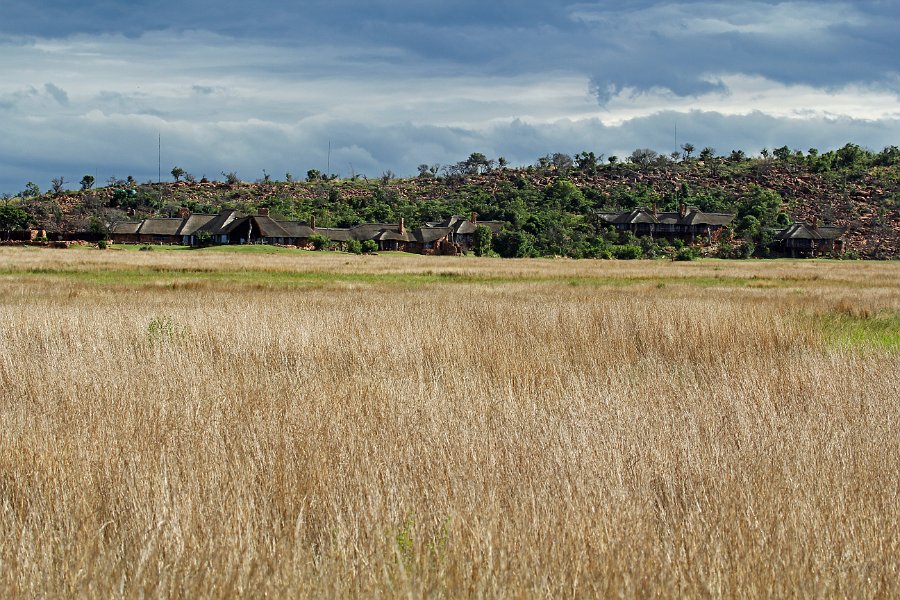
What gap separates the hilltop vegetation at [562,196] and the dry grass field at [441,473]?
268 feet

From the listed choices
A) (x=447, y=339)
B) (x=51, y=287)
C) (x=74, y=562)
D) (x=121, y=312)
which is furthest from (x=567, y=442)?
(x=51, y=287)

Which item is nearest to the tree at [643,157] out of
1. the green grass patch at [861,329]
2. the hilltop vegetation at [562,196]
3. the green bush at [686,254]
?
the hilltop vegetation at [562,196]

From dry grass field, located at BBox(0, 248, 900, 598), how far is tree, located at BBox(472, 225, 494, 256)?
81869 mm

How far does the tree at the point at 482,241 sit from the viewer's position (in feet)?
312

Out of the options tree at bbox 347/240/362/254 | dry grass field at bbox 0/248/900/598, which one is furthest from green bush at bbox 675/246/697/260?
dry grass field at bbox 0/248/900/598

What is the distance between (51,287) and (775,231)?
95.1 metres

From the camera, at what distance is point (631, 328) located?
1694 centimetres

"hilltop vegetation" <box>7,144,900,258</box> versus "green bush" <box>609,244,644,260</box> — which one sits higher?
"hilltop vegetation" <box>7,144,900,258</box>

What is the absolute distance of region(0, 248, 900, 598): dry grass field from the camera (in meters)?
4.61

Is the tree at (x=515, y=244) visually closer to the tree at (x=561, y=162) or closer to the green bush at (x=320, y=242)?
the green bush at (x=320, y=242)

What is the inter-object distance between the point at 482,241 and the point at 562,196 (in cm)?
3655

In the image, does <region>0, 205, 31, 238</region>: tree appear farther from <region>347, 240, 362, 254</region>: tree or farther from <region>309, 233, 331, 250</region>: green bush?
<region>347, 240, 362, 254</region>: tree

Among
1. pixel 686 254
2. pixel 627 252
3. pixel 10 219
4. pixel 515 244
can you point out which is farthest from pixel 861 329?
pixel 10 219

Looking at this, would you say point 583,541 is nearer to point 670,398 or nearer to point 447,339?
point 670,398
